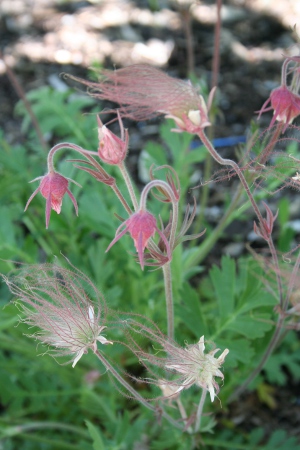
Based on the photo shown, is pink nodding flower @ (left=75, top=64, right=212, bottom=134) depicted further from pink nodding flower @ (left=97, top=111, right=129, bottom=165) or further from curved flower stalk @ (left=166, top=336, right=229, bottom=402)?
curved flower stalk @ (left=166, top=336, right=229, bottom=402)

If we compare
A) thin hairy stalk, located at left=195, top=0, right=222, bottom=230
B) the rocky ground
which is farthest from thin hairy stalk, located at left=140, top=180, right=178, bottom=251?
the rocky ground

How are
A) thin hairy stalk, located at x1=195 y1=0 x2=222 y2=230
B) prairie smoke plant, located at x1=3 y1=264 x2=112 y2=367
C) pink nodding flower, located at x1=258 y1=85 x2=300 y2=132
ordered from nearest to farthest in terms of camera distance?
prairie smoke plant, located at x1=3 y1=264 x2=112 y2=367 → pink nodding flower, located at x1=258 y1=85 x2=300 y2=132 → thin hairy stalk, located at x1=195 y1=0 x2=222 y2=230

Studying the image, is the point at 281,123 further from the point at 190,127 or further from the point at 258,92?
the point at 258,92

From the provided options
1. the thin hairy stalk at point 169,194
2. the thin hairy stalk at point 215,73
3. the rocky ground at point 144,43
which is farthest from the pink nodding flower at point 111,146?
the rocky ground at point 144,43

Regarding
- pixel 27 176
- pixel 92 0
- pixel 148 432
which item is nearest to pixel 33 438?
pixel 148 432

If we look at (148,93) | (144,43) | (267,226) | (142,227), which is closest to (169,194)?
(142,227)

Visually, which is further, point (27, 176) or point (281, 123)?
point (27, 176)

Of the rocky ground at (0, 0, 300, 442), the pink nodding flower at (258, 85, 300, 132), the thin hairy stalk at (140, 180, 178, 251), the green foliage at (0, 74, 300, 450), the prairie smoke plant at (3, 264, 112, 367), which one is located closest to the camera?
the thin hairy stalk at (140, 180, 178, 251)

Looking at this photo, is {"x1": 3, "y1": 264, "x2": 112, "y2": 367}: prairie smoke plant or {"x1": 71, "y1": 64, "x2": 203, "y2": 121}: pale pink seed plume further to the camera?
{"x1": 71, "y1": 64, "x2": 203, "y2": 121}: pale pink seed plume
